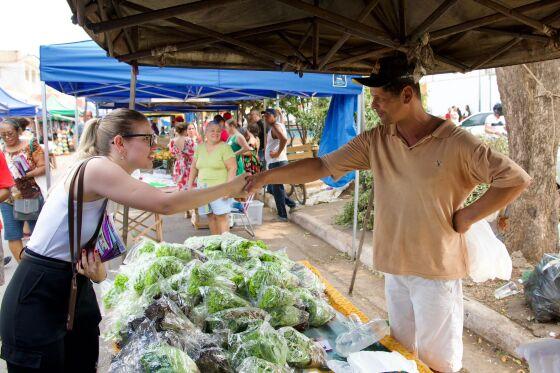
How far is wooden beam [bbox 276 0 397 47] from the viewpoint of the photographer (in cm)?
180

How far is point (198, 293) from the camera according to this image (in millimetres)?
2430

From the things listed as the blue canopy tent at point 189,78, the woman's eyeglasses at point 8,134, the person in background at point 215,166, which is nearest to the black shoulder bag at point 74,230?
the blue canopy tent at point 189,78

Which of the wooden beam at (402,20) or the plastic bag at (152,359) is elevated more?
the wooden beam at (402,20)

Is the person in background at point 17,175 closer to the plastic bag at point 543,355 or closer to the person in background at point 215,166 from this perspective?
the person in background at point 215,166

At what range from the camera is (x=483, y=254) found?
238 centimetres

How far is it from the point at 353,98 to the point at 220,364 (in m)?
6.38

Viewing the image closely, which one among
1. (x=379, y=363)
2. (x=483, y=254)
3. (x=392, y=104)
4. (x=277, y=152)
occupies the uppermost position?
(x=392, y=104)

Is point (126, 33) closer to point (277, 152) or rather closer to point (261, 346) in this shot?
point (261, 346)

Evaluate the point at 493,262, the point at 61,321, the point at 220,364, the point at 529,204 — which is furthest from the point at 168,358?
the point at 529,204

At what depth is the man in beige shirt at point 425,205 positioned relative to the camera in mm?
2145

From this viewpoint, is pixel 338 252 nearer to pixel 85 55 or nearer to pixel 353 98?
pixel 353 98

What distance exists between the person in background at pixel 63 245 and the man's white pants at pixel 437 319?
4.01 ft

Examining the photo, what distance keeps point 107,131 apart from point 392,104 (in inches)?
57.0

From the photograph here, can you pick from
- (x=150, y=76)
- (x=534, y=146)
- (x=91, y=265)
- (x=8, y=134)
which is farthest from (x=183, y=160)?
(x=91, y=265)
